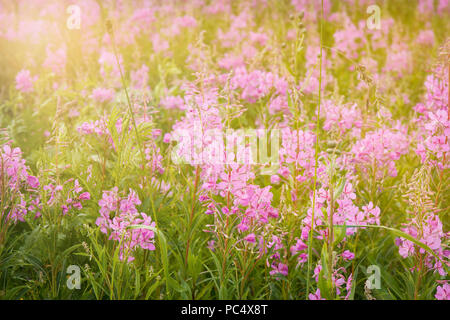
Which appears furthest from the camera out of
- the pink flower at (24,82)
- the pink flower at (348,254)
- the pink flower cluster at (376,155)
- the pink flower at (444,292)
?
the pink flower at (24,82)

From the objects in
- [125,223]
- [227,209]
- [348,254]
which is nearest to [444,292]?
[348,254]

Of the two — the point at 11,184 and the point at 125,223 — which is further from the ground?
the point at 11,184

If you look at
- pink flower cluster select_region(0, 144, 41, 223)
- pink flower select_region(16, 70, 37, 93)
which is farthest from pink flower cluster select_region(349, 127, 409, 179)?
pink flower select_region(16, 70, 37, 93)

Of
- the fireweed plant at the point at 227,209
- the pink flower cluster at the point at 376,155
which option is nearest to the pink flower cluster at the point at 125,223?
the fireweed plant at the point at 227,209

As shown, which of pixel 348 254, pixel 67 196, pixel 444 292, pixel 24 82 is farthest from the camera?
pixel 24 82

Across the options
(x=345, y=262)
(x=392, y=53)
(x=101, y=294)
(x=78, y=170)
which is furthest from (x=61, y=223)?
(x=392, y=53)

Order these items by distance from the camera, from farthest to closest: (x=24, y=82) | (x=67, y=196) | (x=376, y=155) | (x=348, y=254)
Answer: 1. (x=24, y=82)
2. (x=376, y=155)
3. (x=67, y=196)
4. (x=348, y=254)

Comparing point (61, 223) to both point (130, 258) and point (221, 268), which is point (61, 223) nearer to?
point (130, 258)

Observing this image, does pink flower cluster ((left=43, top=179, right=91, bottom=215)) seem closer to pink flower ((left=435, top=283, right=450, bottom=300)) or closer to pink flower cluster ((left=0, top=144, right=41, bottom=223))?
pink flower cluster ((left=0, top=144, right=41, bottom=223))

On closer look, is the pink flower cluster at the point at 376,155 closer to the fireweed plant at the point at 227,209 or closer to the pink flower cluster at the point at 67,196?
the fireweed plant at the point at 227,209

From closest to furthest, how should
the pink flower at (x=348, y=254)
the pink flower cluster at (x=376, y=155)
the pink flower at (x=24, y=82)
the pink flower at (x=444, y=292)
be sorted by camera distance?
the pink flower at (x=444, y=292) < the pink flower at (x=348, y=254) < the pink flower cluster at (x=376, y=155) < the pink flower at (x=24, y=82)

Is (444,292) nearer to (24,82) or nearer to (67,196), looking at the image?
(67,196)

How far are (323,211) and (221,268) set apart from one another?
502 mm

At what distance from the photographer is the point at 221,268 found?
184cm
